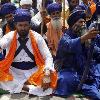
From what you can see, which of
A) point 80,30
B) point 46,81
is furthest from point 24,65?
point 80,30

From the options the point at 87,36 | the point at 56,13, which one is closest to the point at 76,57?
the point at 87,36

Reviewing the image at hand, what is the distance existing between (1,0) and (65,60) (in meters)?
5.12

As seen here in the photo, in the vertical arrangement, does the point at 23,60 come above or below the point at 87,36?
below

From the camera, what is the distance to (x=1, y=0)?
11.9m

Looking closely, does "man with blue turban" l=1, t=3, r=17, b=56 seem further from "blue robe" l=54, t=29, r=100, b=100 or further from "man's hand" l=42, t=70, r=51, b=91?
"man's hand" l=42, t=70, r=51, b=91

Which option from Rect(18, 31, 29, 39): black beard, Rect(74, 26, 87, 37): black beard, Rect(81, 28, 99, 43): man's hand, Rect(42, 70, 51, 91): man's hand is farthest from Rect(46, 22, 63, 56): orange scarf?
Rect(81, 28, 99, 43): man's hand

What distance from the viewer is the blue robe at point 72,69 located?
6984mm

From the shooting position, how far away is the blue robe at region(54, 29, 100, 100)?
6.98m

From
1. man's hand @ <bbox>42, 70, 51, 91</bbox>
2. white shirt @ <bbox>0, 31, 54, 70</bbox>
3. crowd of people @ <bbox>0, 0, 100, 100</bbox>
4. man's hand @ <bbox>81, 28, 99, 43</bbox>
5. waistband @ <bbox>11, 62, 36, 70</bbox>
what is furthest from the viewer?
Answer: waistband @ <bbox>11, 62, 36, 70</bbox>

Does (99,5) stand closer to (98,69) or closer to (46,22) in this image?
(46,22)

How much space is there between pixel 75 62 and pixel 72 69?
0.13 metres

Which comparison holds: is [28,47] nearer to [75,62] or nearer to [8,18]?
[75,62]

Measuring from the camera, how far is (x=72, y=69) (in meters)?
7.32

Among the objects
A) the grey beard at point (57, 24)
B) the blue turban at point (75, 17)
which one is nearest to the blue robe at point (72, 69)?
the blue turban at point (75, 17)
